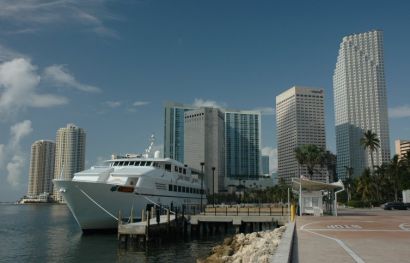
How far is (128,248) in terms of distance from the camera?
28.8 meters

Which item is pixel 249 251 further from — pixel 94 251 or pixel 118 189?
pixel 118 189

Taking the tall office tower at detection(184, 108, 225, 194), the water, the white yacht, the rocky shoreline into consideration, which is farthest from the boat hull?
the tall office tower at detection(184, 108, 225, 194)

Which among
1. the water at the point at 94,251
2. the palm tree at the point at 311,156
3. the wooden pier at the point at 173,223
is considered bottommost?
the water at the point at 94,251

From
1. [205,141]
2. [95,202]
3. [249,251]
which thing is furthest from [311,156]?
[205,141]

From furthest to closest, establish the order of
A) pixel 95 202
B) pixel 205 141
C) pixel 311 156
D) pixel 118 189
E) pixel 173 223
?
pixel 205 141, pixel 311 156, pixel 118 189, pixel 95 202, pixel 173 223

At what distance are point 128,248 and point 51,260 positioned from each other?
5.34 m

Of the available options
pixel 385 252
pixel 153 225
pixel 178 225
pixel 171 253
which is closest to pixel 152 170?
pixel 178 225

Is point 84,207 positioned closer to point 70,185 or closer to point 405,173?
point 70,185

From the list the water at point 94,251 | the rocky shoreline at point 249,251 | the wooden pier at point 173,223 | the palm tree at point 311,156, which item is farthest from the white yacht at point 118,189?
the palm tree at point 311,156

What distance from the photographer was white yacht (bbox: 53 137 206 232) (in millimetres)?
35750

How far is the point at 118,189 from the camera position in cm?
3725

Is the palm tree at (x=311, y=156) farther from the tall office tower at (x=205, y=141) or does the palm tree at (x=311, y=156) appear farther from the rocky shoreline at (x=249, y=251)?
the tall office tower at (x=205, y=141)

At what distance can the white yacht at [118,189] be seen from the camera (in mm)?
35750

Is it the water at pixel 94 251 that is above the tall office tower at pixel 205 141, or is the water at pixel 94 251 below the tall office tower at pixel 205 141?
below
